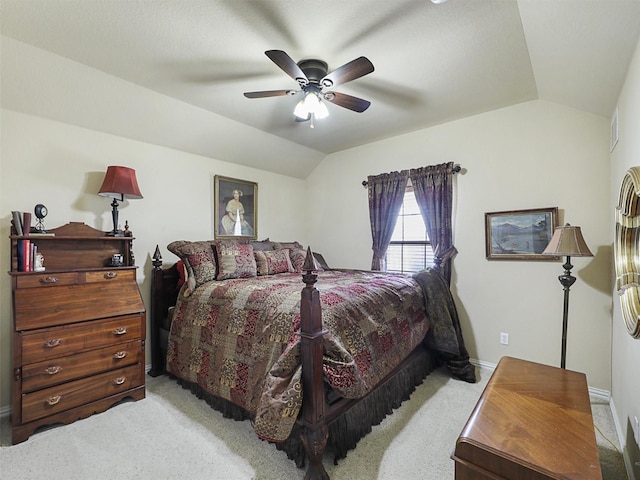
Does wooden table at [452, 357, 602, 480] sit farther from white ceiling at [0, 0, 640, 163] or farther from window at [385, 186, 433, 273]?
window at [385, 186, 433, 273]

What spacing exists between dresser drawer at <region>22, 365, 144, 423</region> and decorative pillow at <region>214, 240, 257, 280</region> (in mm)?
1075

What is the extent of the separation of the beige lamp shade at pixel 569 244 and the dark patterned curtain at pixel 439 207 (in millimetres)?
1062

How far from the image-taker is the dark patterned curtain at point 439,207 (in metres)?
3.34

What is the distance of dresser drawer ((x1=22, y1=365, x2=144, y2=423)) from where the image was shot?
2.05m

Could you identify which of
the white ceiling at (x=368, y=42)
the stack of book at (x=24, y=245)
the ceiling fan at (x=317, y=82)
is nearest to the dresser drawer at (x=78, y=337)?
the stack of book at (x=24, y=245)

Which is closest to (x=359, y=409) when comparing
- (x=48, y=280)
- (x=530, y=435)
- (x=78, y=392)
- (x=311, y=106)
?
(x=530, y=435)

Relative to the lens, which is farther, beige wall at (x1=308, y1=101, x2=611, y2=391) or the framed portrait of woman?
the framed portrait of woman

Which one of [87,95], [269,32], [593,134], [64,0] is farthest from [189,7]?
[593,134]

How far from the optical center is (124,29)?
6.27 ft

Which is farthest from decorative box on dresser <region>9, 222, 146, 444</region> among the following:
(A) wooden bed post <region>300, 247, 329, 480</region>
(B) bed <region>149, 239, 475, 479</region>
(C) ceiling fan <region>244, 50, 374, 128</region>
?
(C) ceiling fan <region>244, 50, 374, 128</region>

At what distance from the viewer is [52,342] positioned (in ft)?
7.00

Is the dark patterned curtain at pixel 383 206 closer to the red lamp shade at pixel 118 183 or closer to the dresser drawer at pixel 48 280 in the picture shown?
the red lamp shade at pixel 118 183

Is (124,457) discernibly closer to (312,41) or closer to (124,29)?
(124,29)

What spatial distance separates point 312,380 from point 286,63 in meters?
1.91
